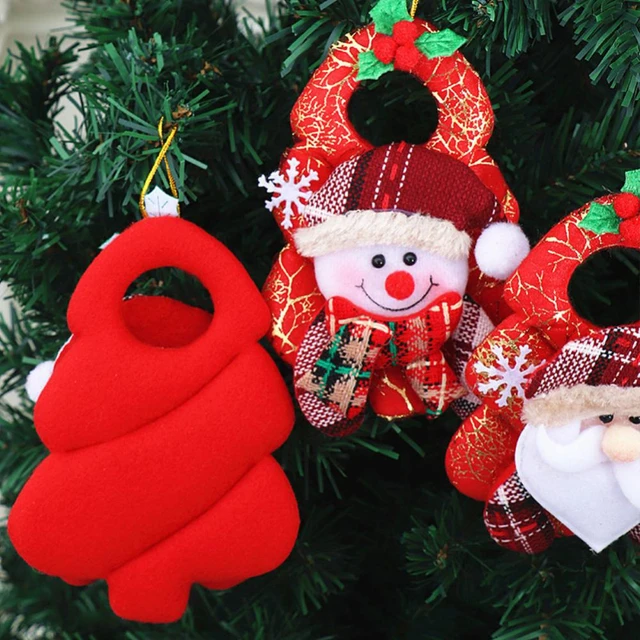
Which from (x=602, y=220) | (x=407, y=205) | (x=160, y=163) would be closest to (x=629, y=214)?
(x=602, y=220)

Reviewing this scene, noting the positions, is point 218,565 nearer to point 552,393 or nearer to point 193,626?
point 193,626

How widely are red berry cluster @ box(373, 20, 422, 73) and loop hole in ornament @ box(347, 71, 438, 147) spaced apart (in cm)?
5

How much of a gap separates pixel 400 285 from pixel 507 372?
0.26ft

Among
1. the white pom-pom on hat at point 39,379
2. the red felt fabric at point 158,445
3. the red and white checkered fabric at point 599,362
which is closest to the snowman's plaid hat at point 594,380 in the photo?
the red and white checkered fabric at point 599,362

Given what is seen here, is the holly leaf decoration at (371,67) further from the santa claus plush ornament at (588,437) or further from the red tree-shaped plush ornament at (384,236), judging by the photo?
the santa claus plush ornament at (588,437)

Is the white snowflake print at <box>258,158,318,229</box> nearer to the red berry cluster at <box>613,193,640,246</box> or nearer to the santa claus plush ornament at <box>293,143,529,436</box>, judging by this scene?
the santa claus plush ornament at <box>293,143,529,436</box>

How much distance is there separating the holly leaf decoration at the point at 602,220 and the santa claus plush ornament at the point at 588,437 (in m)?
0.06

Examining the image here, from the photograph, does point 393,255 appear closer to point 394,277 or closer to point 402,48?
point 394,277

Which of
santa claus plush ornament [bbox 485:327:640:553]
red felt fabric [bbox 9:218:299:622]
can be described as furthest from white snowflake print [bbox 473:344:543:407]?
red felt fabric [bbox 9:218:299:622]

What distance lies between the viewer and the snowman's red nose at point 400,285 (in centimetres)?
48

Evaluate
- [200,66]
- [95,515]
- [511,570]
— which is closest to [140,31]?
[200,66]

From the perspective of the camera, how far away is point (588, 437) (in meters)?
0.45

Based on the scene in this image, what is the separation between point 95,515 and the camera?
0.50 meters

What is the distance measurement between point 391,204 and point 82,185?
212 mm
